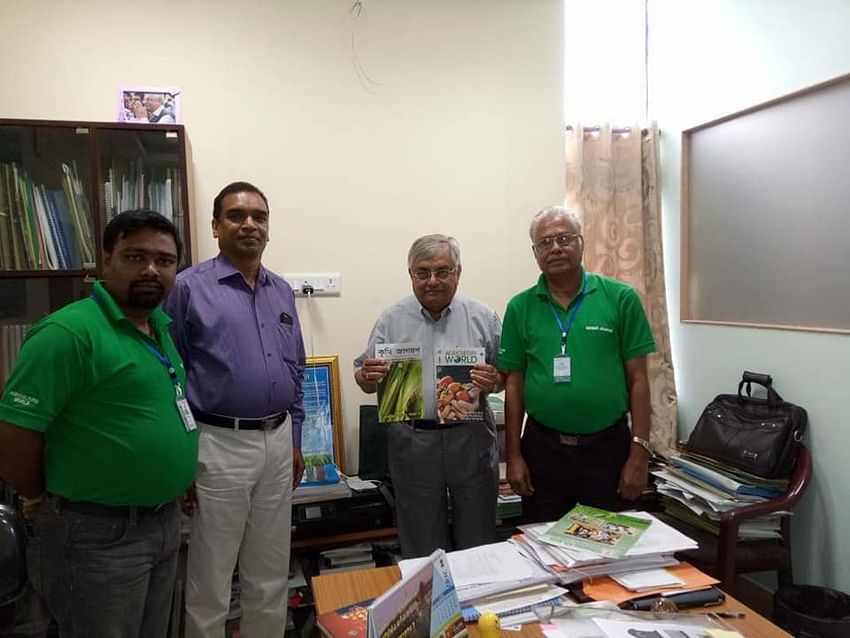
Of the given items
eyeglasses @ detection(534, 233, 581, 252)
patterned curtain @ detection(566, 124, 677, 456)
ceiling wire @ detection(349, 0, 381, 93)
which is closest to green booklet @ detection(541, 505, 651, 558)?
eyeglasses @ detection(534, 233, 581, 252)

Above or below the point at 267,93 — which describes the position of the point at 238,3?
above

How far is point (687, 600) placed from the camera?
3.58 ft

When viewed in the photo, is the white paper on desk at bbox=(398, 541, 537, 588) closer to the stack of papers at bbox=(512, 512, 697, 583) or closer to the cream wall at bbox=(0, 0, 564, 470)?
the stack of papers at bbox=(512, 512, 697, 583)

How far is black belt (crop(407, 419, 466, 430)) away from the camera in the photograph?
1789mm

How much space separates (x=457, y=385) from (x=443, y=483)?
1.13 ft

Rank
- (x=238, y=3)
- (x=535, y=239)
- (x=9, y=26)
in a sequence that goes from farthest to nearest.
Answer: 1. (x=238, y=3)
2. (x=9, y=26)
3. (x=535, y=239)

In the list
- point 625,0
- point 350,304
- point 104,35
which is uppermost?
point 625,0

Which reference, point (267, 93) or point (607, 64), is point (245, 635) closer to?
point (267, 93)

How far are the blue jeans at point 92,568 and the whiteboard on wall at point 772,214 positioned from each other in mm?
2491

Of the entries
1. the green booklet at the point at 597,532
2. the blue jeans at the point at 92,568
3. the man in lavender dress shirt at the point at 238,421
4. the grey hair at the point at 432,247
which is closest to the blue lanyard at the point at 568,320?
the grey hair at the point at 432,247

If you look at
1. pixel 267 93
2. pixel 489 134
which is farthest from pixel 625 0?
pixel 267 93

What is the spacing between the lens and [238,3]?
2496mm

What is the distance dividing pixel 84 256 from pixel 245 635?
154cm

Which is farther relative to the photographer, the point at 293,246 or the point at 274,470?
the point at 293,246
